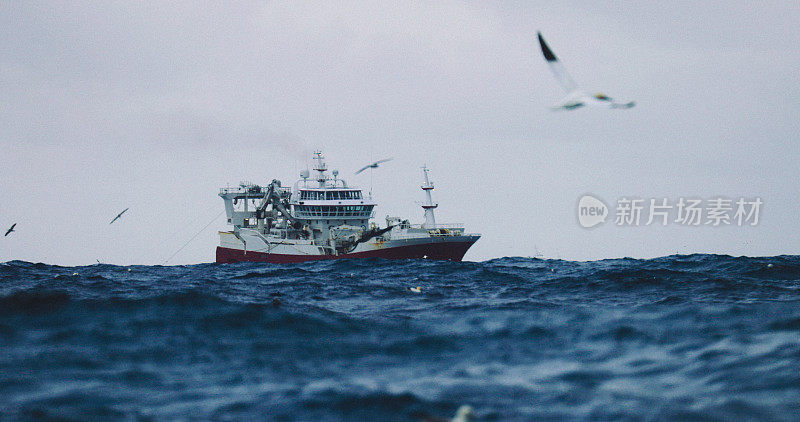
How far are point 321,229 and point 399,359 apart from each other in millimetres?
47089

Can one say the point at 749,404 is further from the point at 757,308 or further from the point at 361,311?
the point at 361,311

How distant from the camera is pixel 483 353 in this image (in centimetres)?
1169

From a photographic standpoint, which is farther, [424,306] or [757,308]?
[424,306]

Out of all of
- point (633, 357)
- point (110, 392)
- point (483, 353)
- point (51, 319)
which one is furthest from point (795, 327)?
point (51, 319)

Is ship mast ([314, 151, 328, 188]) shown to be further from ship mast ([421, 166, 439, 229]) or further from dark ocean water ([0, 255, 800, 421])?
dark ocean water ([0, 255, 800, 421])

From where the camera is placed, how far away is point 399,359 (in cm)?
1145

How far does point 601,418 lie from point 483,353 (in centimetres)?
383

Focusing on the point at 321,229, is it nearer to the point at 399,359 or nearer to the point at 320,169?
the point at 320,169

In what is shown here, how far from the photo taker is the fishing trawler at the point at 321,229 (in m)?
51.7

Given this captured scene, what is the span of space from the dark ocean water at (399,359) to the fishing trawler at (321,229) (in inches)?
1267

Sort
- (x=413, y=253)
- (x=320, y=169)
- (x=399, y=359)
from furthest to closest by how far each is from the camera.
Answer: (x=320, y=169), (x=413, y=253), (x=399, y=359)

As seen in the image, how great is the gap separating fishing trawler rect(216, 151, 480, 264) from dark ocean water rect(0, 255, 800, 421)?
32.2 meters

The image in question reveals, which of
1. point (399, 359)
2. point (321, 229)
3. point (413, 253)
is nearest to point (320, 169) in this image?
point (321, 229)

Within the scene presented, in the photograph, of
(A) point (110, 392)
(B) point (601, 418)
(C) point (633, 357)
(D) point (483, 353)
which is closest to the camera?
(B) point (601, 418)
